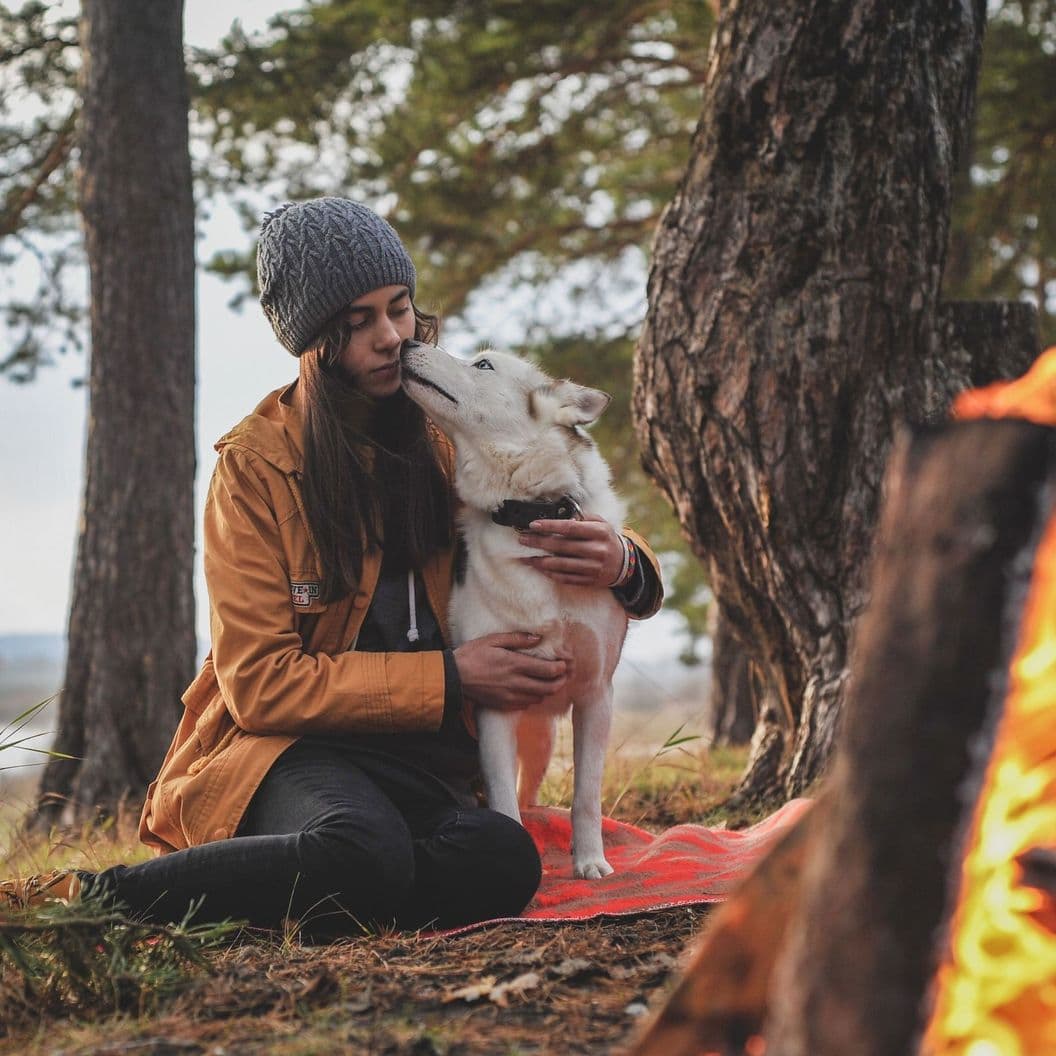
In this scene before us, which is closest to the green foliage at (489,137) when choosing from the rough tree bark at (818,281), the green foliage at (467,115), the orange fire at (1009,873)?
the green foliage at (467,115)

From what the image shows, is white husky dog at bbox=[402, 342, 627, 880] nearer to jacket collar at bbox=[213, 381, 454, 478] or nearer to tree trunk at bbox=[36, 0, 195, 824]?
jacket collar at bbox=[213, 381, 454, 478]

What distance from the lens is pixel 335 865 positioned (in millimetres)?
2924

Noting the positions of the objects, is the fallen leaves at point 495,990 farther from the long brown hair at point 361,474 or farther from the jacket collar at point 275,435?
the jacket collar at point 275,435

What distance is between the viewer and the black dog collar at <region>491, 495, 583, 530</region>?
362 centimetres

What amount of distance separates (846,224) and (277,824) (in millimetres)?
3104

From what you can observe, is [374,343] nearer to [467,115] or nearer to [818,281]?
[818,281]

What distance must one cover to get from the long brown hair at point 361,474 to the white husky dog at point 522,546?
0.47 ft

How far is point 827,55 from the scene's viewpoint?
14.1ft

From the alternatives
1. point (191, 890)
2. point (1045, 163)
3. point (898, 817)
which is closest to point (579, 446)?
A: point (191, 890)

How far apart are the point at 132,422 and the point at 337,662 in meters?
Result: 3.55

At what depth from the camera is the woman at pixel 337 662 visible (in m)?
2.97

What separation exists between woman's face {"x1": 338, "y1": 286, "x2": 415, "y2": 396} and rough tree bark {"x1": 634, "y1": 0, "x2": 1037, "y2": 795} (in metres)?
1.39

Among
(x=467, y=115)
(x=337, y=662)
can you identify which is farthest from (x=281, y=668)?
(x=467, y=115)

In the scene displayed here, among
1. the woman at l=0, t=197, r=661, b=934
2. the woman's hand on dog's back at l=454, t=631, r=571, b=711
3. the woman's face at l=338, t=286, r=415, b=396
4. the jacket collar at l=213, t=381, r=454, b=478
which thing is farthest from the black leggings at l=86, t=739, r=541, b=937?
the woman's face at l=338, t=286, r=415, b=396
